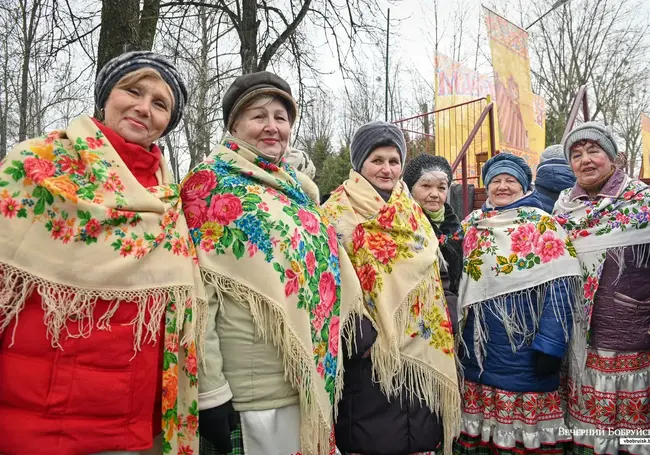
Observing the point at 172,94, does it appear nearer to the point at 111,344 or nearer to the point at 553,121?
the point at 111,344

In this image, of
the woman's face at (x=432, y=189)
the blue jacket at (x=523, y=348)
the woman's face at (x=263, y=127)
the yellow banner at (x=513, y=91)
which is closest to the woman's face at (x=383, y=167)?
the woman's face at (x=432, y=189)

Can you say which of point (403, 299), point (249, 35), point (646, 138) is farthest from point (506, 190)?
point (646, 138)

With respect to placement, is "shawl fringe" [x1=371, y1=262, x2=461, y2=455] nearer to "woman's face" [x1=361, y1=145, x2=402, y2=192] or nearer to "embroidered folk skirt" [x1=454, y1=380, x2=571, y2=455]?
"embroidered folk skirt" [x1=454, y1=380, x2=571, y2=455]

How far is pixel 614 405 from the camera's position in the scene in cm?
230

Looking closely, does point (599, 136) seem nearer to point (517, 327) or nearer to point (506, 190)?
point (506, 190)

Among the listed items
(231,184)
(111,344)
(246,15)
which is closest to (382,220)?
(231,184)

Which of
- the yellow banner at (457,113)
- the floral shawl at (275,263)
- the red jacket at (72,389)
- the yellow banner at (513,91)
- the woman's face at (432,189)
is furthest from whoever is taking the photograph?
the yellow banner at (457,113)

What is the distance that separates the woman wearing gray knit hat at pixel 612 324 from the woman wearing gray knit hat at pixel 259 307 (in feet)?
4.75

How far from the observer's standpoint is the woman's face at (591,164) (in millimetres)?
2562

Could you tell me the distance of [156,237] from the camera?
1.51 m

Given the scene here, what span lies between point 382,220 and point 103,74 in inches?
50.3

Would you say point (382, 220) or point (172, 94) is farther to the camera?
point (382, 220)

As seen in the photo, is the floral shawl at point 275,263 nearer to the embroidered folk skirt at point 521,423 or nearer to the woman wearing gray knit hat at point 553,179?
the embroidered folk skirt at point 521,423

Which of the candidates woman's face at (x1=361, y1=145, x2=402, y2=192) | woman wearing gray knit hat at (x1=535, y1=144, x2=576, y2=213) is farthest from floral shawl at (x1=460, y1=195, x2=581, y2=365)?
woman wearing gray knit hat at (x1=535, y1=144, x2=576, y2=213)
